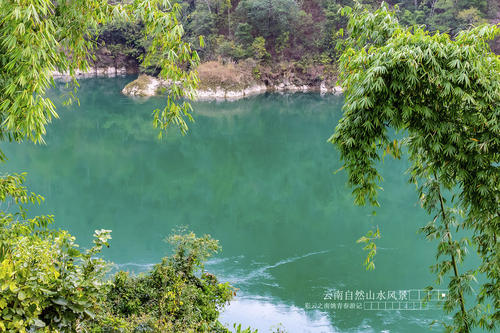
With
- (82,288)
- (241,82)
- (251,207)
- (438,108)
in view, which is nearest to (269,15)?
(241,82)

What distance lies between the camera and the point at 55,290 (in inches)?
81.2

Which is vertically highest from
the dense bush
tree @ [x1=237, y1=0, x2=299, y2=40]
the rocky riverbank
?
tree @ [x1=237, y1=0, x2=299, y2=40]

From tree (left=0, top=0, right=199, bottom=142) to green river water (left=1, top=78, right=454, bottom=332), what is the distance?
3749 mm

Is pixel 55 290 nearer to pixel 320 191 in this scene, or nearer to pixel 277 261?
pixel 277 261

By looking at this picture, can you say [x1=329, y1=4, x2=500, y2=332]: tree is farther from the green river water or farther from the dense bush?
the green river water

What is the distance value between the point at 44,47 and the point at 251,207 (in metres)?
8.47

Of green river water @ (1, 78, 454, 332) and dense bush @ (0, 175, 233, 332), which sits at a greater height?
green river water @ (1, 78, 454, 332)

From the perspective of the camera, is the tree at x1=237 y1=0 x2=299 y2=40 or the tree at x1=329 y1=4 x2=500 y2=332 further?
the tree at x1=237 y1=0 x2=299 y2=40

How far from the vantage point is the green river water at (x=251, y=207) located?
639cm

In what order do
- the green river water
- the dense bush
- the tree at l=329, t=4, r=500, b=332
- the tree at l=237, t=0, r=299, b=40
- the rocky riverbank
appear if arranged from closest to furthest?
the dense bush < the tree at l=329, t=4, r=500, b=332 < the green river water < the rocky riverbank < the tree at l=237, t=0, r=299, b=40

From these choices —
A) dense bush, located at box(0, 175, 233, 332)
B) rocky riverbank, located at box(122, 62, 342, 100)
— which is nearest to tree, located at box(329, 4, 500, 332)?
dense bush, located at box(0, 175, 233, 332)

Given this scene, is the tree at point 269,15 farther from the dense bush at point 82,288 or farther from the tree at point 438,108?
the tree at point 438,108

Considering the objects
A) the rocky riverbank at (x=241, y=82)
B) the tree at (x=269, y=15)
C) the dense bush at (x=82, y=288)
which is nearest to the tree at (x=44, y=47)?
the dense bush at (x=82, y=288)

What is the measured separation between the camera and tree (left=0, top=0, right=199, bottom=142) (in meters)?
2.11
